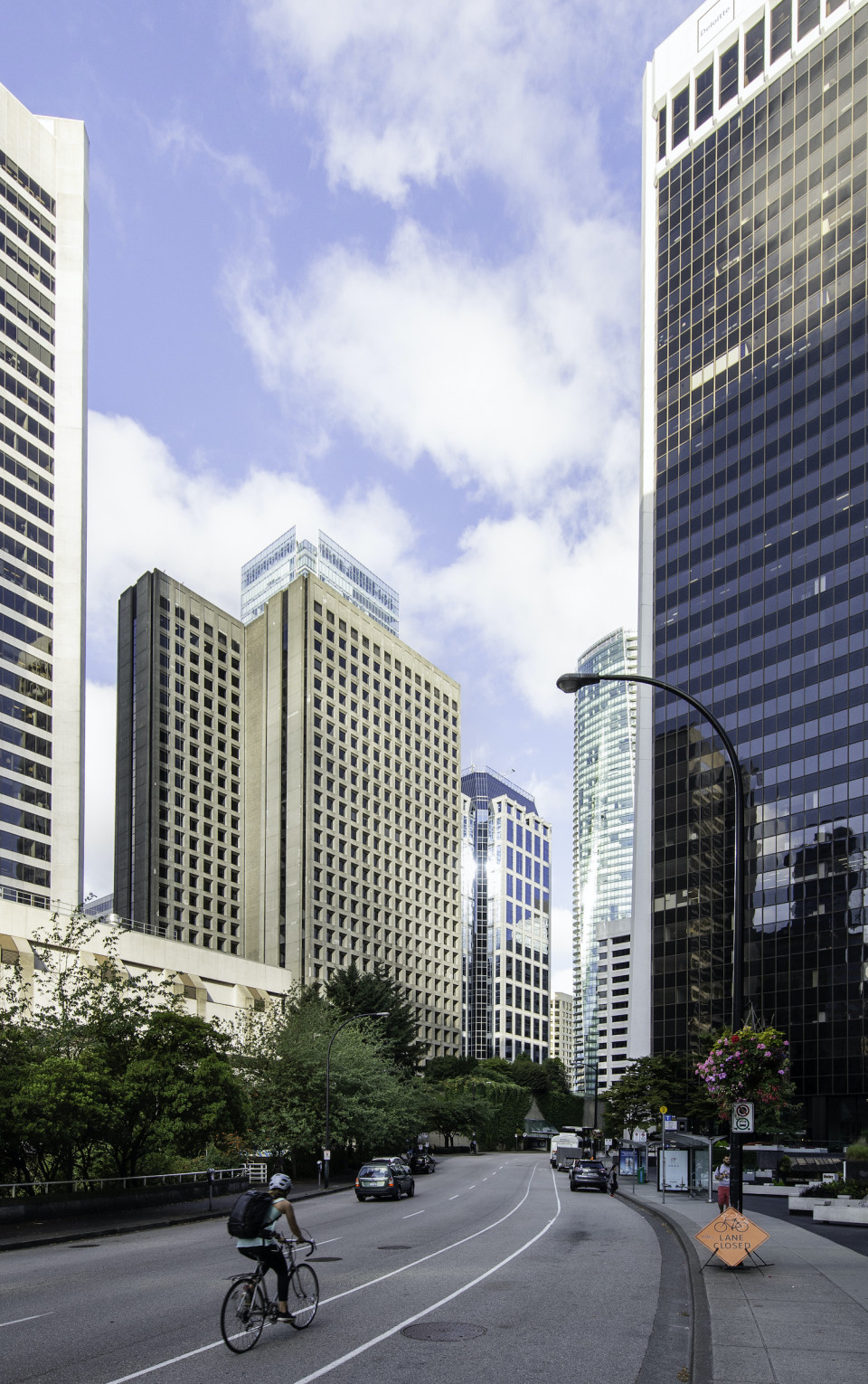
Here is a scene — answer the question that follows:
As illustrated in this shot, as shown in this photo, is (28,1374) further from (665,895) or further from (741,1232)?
(665,895)

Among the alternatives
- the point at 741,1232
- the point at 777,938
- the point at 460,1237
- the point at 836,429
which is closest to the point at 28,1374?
the point at 741,1232

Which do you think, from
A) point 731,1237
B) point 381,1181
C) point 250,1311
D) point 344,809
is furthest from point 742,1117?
point 344,809

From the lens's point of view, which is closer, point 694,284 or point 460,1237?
point 460,1237

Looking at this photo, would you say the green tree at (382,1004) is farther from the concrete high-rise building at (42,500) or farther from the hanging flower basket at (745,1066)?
the hanging flower basket at (745,1066)

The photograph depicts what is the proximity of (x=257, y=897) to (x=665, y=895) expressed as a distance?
5417 cm

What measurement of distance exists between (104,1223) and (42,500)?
76.5m

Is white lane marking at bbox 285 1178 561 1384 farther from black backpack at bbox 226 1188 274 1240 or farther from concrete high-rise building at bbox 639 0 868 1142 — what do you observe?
concrete high-rise building at bbox 639 0 868 1142

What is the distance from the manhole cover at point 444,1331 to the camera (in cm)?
1273

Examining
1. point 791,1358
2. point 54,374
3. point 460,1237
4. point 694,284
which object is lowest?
point 460,1237

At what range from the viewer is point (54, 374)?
9950cm

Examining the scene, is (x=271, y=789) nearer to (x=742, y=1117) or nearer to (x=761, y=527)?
(x=761, y=527)

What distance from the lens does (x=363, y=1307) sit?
15070mm

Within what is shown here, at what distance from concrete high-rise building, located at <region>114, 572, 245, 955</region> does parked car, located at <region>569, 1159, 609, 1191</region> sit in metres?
80.9

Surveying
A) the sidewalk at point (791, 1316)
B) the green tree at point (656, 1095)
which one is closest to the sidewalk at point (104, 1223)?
the sidewalk at point (791, 1316)
